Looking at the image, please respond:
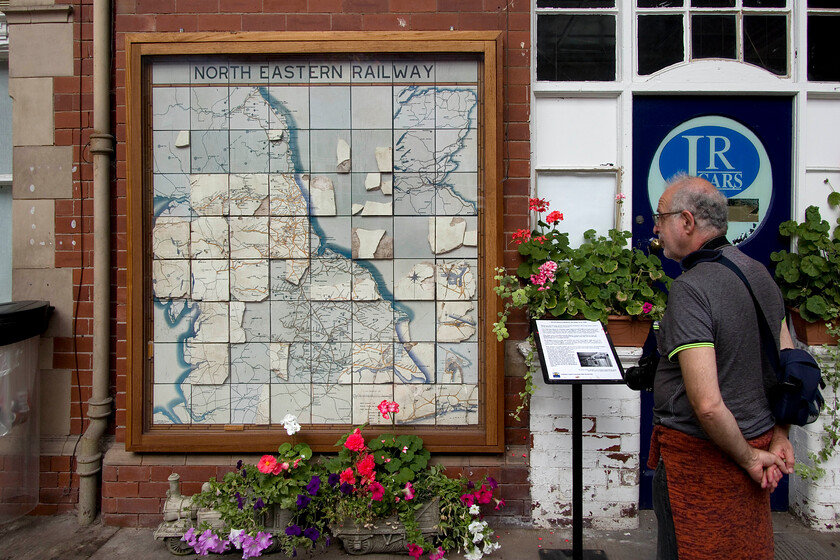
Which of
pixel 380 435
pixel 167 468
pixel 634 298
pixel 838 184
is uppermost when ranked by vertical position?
pixel 838 184

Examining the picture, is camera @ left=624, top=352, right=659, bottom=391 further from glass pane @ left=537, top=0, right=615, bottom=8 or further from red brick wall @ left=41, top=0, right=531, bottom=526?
glass pane @ left=537, top=0, right=615, bottom=8

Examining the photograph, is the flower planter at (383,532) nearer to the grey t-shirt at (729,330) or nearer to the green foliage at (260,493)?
the green foliage at (260,493)

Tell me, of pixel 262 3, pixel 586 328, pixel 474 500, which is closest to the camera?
pixel 586 328

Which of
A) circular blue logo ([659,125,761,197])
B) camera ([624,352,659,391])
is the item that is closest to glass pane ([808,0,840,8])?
circular blue logo ([659,125,761,197])

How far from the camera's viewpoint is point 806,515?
3408 mm

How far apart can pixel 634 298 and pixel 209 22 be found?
3198 mm

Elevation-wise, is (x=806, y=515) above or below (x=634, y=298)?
below

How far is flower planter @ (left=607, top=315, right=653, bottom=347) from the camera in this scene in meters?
3.19

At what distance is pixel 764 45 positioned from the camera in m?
3.61

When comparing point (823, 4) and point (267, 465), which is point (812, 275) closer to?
point (823, 4)

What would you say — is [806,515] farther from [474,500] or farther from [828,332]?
[474,500]

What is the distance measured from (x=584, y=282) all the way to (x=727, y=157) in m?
1.48

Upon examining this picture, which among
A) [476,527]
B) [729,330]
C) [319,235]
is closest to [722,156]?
[729,330]

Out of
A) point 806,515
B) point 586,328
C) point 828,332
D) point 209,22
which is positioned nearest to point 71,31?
point 209,22
